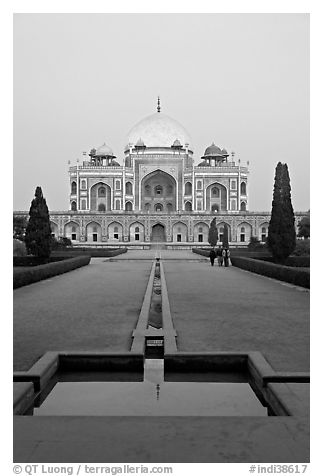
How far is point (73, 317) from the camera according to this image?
17.7 ft

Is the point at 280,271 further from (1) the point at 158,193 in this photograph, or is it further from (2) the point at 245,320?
(1) the point at 158,193

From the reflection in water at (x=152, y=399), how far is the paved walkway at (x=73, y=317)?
51cm

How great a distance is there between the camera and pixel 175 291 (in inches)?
306

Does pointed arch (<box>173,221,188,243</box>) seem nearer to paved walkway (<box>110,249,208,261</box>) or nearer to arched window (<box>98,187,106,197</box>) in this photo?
arched window (<box>98,187,106,197</box>)

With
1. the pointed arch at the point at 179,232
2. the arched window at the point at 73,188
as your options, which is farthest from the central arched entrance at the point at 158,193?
the arched window at the point at 73,188

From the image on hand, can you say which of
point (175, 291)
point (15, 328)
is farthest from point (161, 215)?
point (15, 328)

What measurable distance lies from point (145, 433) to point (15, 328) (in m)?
2.97

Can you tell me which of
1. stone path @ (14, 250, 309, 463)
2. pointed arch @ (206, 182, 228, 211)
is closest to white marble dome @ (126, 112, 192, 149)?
pointed arch @ (206, 182, 228, 211)

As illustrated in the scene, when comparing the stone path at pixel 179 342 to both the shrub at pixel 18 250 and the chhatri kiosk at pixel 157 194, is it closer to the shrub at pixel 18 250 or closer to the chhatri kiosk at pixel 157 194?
the shrub at pixel 18 250

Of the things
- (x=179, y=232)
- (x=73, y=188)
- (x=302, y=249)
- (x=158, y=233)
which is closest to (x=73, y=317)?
(x=302, y=249)

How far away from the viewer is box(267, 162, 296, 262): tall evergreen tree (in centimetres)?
1315

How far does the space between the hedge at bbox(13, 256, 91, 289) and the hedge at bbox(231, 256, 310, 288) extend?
4567 millimetres

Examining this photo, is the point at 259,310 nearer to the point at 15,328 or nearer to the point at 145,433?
the point at 15,328
